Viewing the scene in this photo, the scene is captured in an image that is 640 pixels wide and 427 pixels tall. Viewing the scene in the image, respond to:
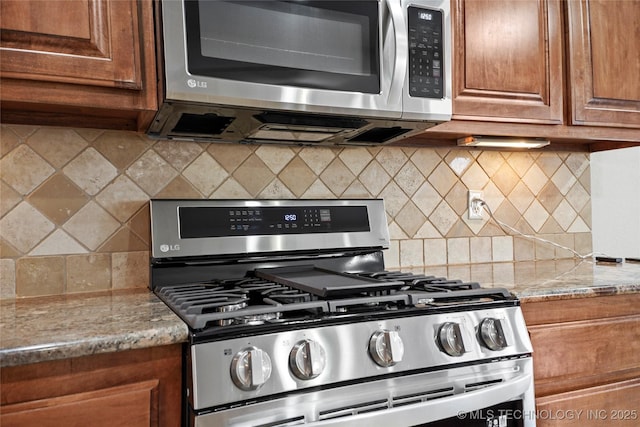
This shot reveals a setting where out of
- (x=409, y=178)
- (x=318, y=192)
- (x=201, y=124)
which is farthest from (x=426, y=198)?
(x=201, y=124)

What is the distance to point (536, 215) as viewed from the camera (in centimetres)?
194

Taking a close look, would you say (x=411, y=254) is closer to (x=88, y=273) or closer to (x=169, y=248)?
(x=169, y=248)

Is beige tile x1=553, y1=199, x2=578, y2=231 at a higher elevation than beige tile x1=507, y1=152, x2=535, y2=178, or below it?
below

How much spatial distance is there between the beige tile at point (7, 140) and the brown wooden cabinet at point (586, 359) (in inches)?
54.7

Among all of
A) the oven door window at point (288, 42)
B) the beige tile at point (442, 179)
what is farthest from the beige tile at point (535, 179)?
the oven door window at point (288, 42)

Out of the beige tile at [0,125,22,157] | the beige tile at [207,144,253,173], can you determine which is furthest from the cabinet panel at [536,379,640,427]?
the beige tile at [0,125,22,157]

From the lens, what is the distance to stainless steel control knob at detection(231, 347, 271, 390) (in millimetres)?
837

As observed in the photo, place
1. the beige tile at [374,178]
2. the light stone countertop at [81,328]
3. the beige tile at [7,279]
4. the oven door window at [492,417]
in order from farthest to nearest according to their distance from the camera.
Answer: the beige tile at [374,178] < the beige tile at [7,279] < the oven door window at [492,417] < the light stone countertop at [81,328]

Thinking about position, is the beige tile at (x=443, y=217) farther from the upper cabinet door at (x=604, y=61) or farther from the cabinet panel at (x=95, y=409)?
the cabinet panel at (x=95, y=409)

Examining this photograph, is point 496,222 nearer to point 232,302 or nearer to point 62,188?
point 232,302

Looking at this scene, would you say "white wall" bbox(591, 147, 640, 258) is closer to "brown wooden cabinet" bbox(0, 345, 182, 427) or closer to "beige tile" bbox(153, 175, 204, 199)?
"beige tile" bbox(153, 175, 204, 199)

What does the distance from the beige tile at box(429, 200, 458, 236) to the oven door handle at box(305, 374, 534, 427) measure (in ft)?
2.47

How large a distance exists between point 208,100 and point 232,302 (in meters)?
0.48

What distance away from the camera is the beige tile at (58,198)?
4.27ft
